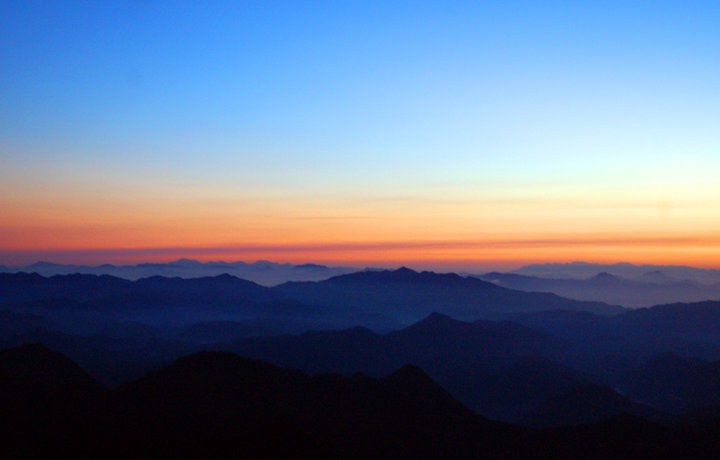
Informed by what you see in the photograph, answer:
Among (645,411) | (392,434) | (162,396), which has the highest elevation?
(162,396)

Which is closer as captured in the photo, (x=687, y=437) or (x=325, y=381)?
(x=687, y=437)

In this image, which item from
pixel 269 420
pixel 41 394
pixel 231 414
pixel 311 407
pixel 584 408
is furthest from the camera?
pixel 584 408

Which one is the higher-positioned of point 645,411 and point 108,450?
point 108,450

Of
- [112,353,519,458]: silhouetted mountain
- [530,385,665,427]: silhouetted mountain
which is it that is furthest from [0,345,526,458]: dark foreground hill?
[530,385,665,427]: silhouetted mountain

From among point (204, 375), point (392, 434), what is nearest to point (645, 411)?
point (392, 434)

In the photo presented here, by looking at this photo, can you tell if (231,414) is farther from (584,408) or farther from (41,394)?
(584,408)

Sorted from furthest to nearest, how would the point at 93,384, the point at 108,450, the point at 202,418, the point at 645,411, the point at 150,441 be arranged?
1. the point at 645,411
2. the point at 93,384
3. the point at 202,418
4. the point at 150,441
5. the point at 108,450

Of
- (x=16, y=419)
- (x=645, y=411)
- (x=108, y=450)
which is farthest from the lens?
(x=645, y=411)

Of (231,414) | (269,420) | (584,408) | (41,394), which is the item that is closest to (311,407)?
(269,420)

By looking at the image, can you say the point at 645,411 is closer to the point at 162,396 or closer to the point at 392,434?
the point at 392,434

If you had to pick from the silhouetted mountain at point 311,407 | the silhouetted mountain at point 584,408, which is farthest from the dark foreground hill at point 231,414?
the silhouetted mountain at point 584,408
